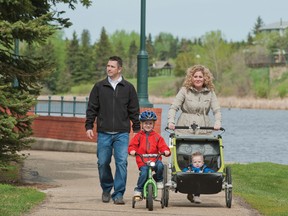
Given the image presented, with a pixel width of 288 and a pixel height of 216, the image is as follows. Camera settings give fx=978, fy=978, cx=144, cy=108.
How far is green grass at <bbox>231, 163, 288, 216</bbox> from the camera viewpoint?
1499 cm

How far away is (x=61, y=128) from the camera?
97.0 ft

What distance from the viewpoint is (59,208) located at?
41.8 feet

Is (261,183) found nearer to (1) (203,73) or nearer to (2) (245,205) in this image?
(2) (245,205)

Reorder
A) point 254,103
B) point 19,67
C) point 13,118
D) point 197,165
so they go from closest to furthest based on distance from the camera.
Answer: point 197,165 < point 13,118 < point 19,67 < point 254,103

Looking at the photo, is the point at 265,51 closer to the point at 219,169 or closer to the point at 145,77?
the point at 145,77

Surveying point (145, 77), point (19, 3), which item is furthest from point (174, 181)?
point (145, 77)

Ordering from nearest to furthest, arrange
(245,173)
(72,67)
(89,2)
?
1. (89,2)
2. (245,173)
3. (72,67)

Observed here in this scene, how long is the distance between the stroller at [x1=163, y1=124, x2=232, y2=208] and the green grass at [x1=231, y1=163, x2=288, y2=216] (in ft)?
2.92

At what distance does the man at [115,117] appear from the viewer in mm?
13391

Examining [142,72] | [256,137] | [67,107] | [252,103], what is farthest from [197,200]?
[252,103]

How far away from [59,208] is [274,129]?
55236 mm

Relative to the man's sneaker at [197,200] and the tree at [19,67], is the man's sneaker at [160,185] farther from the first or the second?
the tree at [19,67]

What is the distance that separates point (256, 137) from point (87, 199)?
4494 centimetres

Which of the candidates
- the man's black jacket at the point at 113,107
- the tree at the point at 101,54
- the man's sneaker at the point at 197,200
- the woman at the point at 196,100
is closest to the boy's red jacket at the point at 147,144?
the man's black jacket at the point at 113,107
